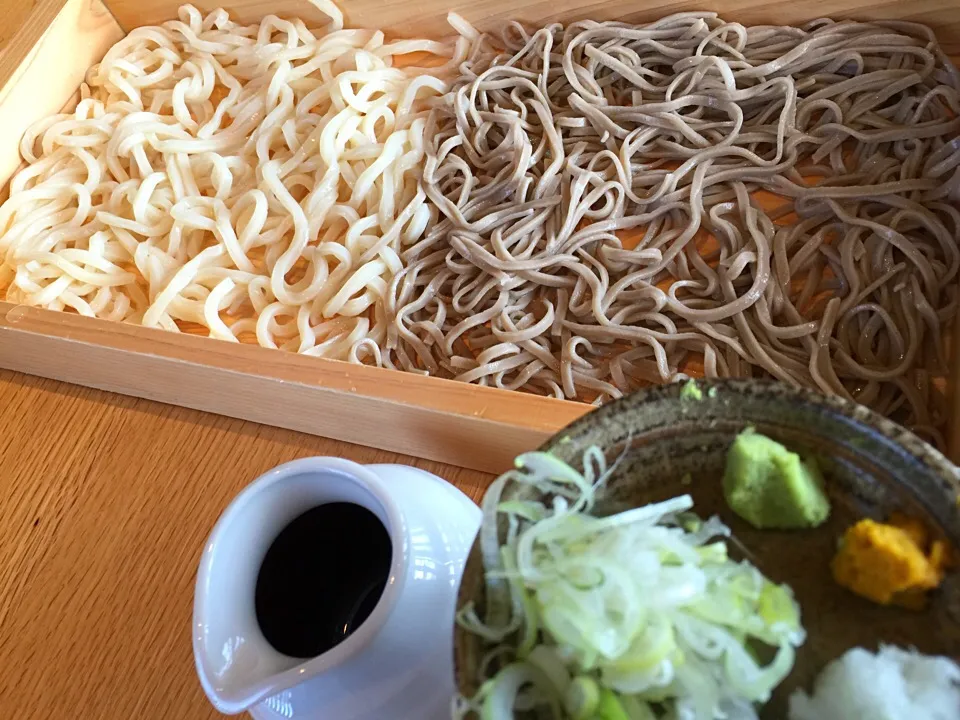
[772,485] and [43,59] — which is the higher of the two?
[772,485]

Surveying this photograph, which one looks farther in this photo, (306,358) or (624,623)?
(306,358)

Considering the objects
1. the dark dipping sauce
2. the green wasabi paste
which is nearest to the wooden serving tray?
the dark dipping sauce

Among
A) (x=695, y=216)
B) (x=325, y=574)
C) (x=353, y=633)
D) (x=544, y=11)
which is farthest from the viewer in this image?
(x=544, y=11)

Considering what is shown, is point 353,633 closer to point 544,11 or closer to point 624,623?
point 624,623

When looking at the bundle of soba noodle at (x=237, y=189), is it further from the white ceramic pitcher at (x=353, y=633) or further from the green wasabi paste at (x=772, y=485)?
the green wasabi paste at (x=772, y=485)

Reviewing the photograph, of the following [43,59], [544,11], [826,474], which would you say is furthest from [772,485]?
[43,59]

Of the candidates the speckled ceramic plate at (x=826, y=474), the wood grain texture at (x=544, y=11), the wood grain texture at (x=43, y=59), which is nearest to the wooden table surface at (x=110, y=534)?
the speckled ceramic plate at (x=826, y=474)

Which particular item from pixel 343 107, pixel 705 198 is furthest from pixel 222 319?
pixel 705 198
